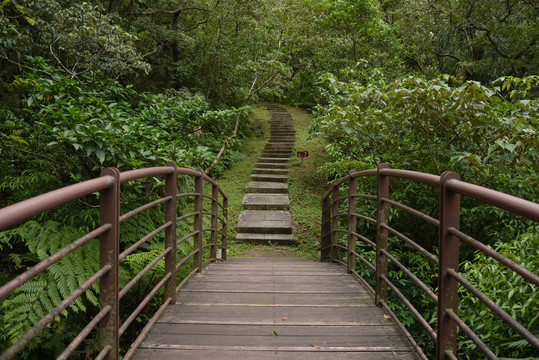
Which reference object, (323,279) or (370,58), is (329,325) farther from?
(370,58)

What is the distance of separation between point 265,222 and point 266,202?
47.0 inches

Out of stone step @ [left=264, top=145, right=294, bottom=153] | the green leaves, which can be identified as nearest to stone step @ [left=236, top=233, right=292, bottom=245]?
the green leaves

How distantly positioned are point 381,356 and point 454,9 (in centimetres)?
1118

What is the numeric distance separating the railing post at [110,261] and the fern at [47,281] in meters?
1.03

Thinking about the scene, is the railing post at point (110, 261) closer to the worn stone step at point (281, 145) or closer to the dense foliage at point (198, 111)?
the dense foliage at point (198, 111)

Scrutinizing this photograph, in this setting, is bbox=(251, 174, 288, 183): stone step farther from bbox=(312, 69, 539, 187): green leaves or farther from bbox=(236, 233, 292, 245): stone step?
bbox=(312, 69, 539, 187): green leaves

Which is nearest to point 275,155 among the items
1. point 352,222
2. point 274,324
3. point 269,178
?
point 269,178

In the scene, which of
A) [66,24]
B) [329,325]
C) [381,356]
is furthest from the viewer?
[66,24]

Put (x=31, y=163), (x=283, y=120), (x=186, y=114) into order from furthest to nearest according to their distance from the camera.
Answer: (x=283, y=120), (x=186, y=114), (x=31, y=163)

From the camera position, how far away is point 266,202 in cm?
923

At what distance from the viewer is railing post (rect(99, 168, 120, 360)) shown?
1.67 meters

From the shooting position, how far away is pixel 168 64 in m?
10.6

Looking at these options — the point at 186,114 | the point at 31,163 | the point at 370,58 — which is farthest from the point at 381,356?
the point at 370,58

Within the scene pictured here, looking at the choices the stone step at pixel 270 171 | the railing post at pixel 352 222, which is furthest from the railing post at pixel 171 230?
the stone step at pixel 270 171
